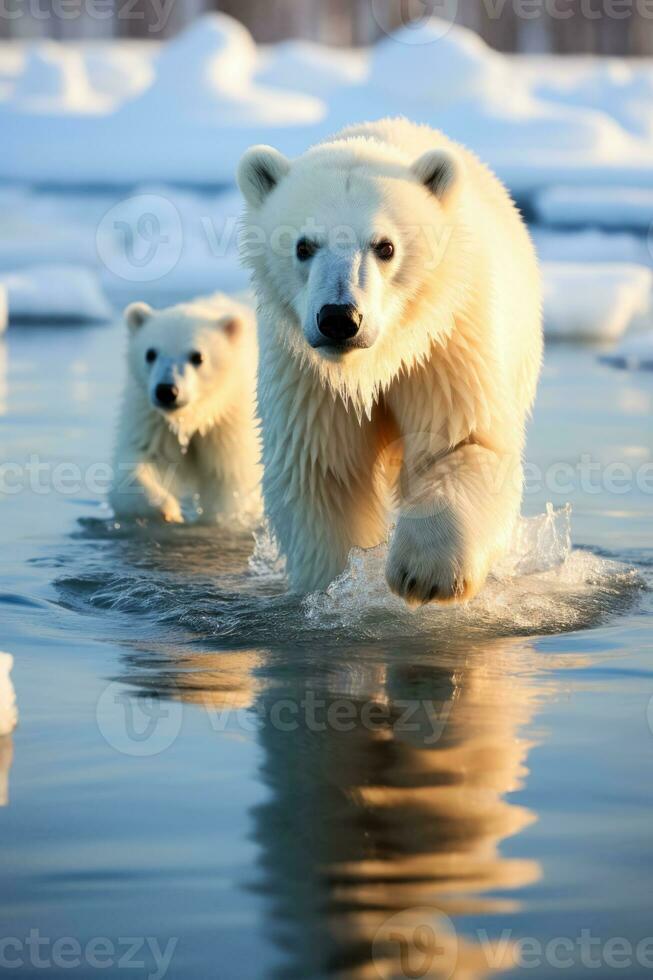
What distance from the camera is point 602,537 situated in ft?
17.0

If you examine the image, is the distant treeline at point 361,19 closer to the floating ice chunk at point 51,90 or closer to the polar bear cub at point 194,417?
the floating ice chunk at point 51,90

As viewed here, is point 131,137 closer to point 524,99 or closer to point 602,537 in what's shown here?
point 524,99

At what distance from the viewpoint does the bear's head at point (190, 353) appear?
20.3 feet

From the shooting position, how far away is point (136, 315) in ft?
21.1

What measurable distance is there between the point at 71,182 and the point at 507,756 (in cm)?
1834

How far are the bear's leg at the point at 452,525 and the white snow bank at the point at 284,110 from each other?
15491 mm

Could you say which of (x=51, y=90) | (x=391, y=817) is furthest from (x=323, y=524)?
(x=51, y=90)

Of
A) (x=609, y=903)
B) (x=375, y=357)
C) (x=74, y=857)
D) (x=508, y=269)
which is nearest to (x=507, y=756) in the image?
(x=609, y=903)

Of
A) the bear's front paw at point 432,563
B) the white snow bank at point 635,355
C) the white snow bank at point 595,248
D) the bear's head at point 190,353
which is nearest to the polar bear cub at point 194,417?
the bear's head at point 190,353

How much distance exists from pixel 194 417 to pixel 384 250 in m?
2.75

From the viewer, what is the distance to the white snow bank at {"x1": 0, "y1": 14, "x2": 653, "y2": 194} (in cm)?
2014

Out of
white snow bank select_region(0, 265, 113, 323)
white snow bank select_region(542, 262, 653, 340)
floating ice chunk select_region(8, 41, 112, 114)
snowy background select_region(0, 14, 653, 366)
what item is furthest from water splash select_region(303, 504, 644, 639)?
floating ice chunk select_region(8, 41, 112, 114)

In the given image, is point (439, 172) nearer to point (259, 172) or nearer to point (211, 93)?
point (259, 172)

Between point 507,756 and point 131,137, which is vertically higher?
point 507,756
